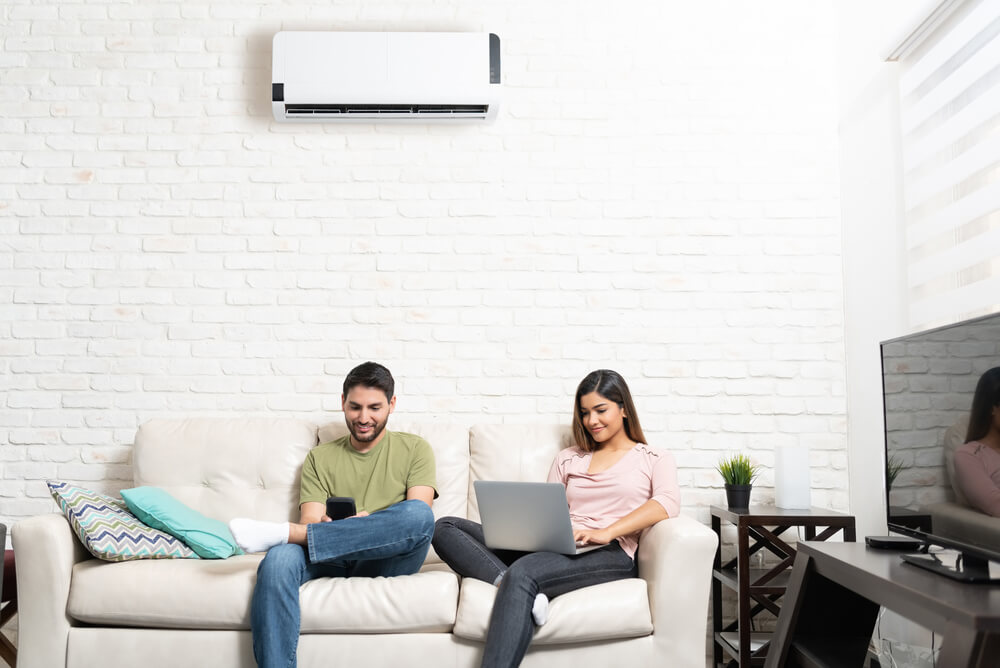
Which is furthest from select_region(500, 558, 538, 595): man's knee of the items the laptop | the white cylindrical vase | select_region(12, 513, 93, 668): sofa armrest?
select_region(12, 513, 93, 668): sofa armrest

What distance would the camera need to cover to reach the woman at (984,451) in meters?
1.60

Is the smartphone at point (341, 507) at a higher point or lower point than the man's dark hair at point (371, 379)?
lower

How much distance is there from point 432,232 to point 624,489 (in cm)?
131

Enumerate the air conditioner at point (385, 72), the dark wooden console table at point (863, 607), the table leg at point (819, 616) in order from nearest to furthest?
the dark wooden console table at point (863, 607) → the table leg at point (819, 616) → the air conditioner at point (385, 72)

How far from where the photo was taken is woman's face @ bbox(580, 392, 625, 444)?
2.76 metres

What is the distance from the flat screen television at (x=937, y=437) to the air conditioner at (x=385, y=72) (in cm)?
187

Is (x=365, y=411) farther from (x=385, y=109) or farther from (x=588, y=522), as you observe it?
(x=385, y=109)

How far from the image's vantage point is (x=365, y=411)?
2.73 meters

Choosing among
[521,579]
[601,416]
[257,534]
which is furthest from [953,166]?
[257,534]

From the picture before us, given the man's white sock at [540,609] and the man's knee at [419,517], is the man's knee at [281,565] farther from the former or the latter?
the man's white sock at [540,609]

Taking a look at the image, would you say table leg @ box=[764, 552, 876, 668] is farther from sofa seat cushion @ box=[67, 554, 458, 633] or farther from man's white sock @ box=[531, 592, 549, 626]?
sofa seat cushion @ box=[67, 554, 458, 633]

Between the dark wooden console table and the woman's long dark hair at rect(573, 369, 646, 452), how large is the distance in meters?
0.82

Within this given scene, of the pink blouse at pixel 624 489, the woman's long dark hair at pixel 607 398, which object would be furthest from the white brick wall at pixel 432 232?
the pink blouse at pixel 624 489

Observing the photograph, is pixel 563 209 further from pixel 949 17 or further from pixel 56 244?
pixel 56 244
